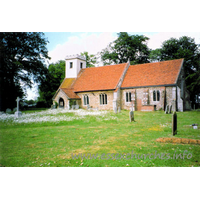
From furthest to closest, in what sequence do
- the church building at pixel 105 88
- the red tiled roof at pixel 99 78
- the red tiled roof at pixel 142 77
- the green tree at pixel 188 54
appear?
the red tiled roof at pixel 99 78 < the church building at pixel 105 88 < the red tiled roof at pixel 142 77 < the green tree at pixel 188 54

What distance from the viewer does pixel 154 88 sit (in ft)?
45.3

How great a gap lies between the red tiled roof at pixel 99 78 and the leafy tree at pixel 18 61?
9.60m

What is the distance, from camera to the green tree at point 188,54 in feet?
17.8

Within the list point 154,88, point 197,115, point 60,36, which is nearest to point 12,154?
point 60,36

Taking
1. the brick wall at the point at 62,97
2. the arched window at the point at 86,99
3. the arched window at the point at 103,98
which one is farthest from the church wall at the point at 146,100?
the brick wall at the point at 62,97

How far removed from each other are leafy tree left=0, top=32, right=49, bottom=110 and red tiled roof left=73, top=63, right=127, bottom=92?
378 inches

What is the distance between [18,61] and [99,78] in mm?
11236

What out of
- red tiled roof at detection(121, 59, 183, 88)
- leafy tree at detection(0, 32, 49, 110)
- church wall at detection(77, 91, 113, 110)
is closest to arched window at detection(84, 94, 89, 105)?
church wall at detection(77, 91, 113, 110)

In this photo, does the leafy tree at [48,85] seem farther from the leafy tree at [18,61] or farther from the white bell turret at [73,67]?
the white bell turret at [73,67]

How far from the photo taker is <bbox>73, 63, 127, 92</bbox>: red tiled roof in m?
16.7

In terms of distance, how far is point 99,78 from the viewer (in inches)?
682

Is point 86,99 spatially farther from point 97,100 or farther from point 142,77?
point 142,77

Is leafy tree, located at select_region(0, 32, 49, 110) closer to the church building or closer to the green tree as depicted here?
the green tree

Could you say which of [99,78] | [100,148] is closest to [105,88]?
[99,78]
